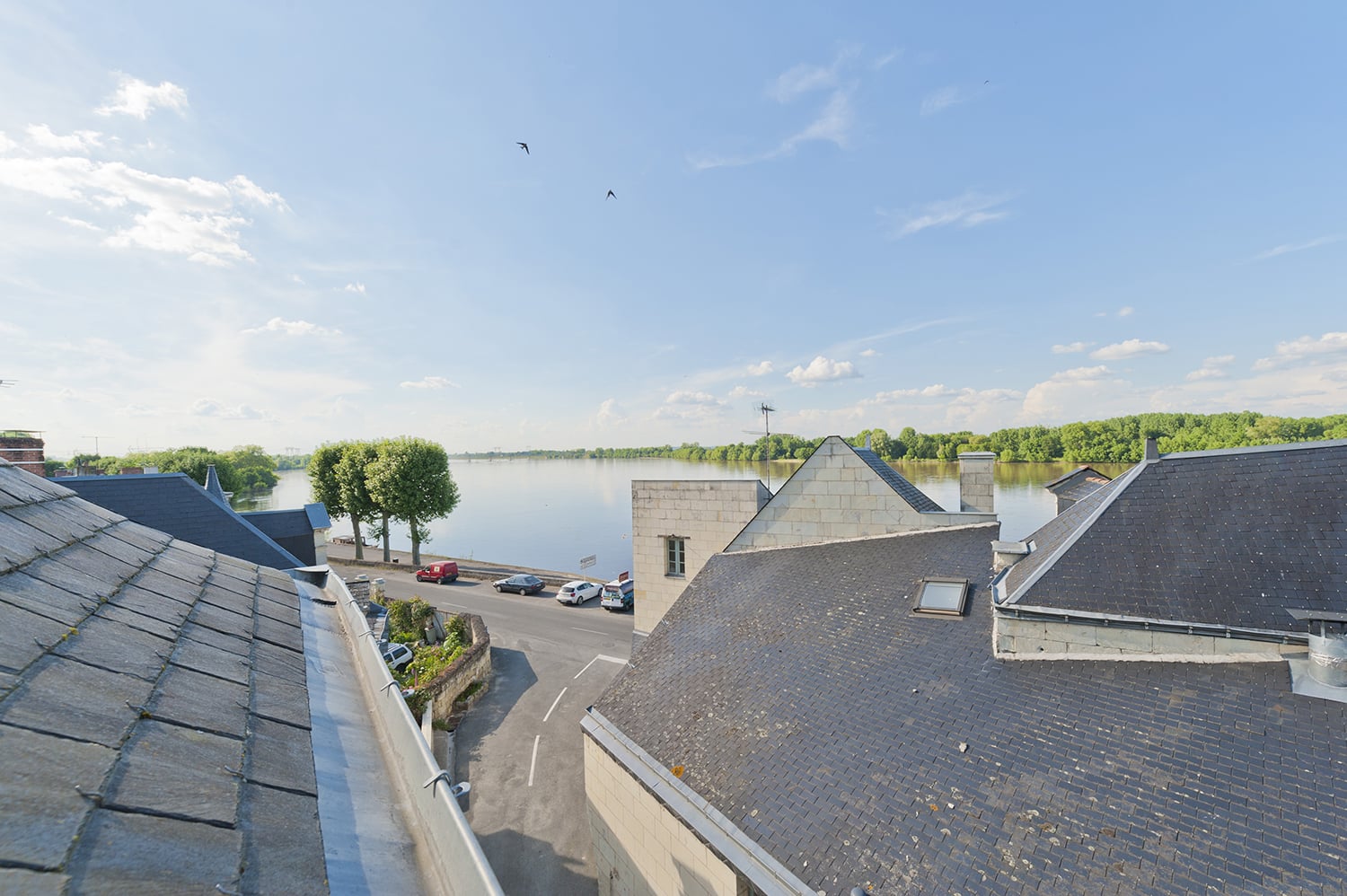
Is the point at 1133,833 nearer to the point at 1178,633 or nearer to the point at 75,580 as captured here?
the point at 1178,633

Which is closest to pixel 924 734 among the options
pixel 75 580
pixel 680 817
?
pixel 680 817

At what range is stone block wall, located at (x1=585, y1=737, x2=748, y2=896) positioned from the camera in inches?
267

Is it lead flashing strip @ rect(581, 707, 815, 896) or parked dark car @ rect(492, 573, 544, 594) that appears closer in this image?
lead flashing strip @ rect(581, 707, 815, 896)

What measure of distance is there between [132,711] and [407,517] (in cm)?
3840

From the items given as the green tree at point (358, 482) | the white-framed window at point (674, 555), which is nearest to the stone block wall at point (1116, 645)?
the white-framed window at point (674, 555)

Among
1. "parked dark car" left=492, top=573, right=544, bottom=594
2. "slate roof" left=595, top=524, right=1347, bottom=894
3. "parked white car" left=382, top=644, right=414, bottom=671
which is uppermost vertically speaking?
"slate roof" left=595, top=524, right=1347, bottom=894

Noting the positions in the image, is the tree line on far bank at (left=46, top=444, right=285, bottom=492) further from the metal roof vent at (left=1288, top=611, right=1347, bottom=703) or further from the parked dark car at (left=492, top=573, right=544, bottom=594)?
the metal roof vent at (left=1288, top=611, right=1347, bottom=703)

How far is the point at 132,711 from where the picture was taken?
2076 mm

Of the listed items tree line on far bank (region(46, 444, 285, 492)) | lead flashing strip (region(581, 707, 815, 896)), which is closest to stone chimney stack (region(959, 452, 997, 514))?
lead flashing strip (region(581, 707, 815, 896))

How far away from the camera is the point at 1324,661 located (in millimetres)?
5379

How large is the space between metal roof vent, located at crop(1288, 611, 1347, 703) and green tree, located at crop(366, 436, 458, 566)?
39135mm

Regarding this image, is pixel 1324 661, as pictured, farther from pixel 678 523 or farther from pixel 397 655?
pixel 397 655

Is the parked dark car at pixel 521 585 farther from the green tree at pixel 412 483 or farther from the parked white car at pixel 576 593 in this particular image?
the green tree at pixel 412 483

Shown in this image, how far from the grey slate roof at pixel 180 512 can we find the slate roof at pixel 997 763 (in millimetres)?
10712
